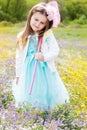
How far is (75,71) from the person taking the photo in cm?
661

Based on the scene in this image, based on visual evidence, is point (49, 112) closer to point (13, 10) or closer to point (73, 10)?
point (13, 10)

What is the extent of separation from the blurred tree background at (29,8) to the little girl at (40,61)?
42.6 ft

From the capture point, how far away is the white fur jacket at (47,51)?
5.05 metres

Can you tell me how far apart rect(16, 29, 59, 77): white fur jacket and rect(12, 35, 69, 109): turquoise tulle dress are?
45mm

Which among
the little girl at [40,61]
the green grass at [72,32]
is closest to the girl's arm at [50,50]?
the little girl at [40,61]

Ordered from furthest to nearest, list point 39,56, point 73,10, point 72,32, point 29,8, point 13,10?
1. point 73,10
2. point 13,10
3. point 29,8
4. point 72,32
5. point 39,56

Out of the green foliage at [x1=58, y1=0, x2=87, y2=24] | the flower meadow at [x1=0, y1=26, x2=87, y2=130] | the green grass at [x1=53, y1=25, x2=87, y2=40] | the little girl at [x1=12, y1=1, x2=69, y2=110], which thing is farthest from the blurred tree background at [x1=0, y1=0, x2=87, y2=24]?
the little girl at [x1=12, y1=1, x2=69, y2=110]

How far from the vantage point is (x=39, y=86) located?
512cm

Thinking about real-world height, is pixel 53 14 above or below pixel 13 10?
above

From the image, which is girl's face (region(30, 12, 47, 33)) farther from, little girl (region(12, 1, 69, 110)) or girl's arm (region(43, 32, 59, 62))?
girl's arm (region(43, 32, 59, 62))

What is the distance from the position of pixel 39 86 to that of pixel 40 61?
0.80 ft

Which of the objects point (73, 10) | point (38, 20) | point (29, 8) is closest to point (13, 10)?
point (29, 8)

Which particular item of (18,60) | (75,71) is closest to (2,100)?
(18,60)

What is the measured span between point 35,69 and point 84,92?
1.18 m
